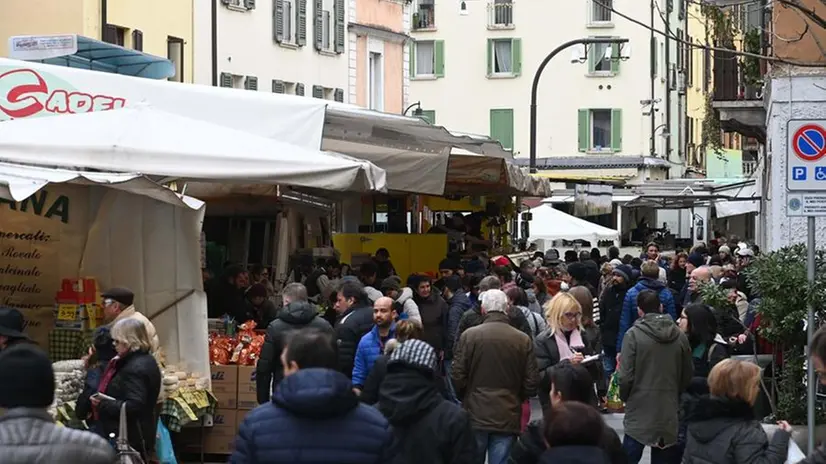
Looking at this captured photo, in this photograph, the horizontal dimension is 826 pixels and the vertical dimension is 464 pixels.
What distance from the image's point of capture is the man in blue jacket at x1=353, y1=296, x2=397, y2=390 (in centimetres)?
1132

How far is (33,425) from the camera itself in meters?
5.77

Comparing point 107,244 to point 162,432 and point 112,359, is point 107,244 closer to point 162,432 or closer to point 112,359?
point 162,432

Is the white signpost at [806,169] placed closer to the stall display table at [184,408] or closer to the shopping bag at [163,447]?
the shopping bag at [163,447]

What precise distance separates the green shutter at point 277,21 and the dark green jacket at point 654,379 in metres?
30.4

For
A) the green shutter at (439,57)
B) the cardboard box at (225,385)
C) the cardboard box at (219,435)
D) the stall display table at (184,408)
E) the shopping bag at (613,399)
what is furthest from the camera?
the green shutter at (439,57)

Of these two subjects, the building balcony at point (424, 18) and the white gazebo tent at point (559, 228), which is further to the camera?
the building balcony at point (424, 18)

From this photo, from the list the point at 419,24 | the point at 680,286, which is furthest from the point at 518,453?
the point at 419,24

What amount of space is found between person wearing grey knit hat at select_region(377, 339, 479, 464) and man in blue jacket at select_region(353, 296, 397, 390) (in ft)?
12.0

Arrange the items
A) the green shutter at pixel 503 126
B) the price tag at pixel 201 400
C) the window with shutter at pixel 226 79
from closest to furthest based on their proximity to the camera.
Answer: the price tag at pixel 201 400, the window with shutter at pixel 226 79, the green shutter at pixel 503 126

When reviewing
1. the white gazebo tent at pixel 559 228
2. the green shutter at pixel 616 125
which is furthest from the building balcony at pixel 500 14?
the white gazebo tent at pixel 559 228

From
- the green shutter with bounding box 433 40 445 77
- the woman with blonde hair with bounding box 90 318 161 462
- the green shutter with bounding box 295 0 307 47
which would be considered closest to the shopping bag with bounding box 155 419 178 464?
the woman with blonde hair with bounding box 90 318 161 462

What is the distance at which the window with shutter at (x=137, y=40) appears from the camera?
3469cm

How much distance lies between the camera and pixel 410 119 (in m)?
20.2

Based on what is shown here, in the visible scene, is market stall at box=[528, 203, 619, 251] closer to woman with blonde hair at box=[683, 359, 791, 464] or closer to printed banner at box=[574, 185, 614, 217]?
printed banner at box=[574, 185, 614, 217]
